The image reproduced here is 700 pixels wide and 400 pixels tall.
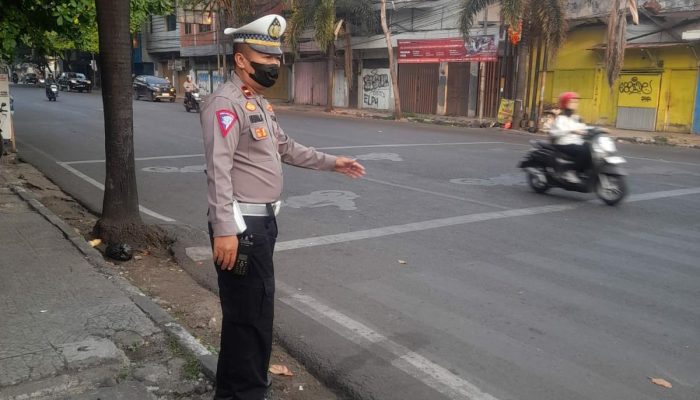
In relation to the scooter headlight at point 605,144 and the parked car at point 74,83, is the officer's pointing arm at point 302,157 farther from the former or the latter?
the parked car at point 74,83

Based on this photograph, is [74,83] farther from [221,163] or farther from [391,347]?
[221,163]

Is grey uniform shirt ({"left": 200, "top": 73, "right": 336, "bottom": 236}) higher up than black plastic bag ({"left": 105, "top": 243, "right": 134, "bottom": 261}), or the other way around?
grey uniform shirt ({"left": 200, "top": 73, "right": 336, "bottom": 236})

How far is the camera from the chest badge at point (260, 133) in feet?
9.89

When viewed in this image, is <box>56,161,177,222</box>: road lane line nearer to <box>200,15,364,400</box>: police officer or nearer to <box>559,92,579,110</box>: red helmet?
<box>200,15,364,400</box>: police officer

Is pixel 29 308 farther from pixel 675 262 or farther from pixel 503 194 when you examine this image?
pixel 503 194

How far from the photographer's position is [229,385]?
127 inches

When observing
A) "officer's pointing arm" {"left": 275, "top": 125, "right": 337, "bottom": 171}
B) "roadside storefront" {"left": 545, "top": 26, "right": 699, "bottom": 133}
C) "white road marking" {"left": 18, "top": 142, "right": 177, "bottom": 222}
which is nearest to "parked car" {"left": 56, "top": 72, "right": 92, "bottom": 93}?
"white road marking" {"left": 18, "top": 142, "right": 177, "bottom": 222}

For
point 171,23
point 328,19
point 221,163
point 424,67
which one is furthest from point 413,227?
point 171,23

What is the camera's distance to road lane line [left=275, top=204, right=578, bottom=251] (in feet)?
22.3

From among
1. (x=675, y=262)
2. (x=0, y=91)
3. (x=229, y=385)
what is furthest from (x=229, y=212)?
(x=0, y=91)

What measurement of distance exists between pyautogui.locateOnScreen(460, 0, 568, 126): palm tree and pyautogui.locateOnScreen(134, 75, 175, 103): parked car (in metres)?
22.4

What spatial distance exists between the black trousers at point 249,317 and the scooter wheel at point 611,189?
6959mm

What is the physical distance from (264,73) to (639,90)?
70.5 feet

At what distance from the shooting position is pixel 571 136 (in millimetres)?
9453
